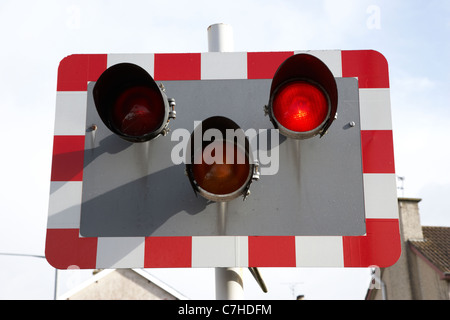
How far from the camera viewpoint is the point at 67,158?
240 centimetres

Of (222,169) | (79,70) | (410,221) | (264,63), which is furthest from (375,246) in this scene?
(410,221)

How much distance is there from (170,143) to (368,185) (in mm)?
874

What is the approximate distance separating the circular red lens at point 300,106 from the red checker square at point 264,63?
32 centimetres

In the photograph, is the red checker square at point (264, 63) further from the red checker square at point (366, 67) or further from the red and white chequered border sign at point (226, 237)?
the red checker square at point (366, 67)

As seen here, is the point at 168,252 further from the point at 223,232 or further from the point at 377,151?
the point at 377,151

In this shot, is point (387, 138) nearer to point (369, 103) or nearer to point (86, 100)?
point (369, 103)

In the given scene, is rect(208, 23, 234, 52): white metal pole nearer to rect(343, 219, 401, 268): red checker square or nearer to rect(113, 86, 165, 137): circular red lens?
rect(113, 86, 165, 137): circular red lens

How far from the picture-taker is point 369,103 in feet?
8.07

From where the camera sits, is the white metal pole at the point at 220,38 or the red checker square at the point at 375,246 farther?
the white metal pole at the point at 220,38

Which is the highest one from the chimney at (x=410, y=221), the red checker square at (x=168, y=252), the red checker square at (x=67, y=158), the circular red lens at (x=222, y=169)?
the chimney at (x=410, y=221)

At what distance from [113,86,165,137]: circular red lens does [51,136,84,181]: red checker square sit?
297 mm

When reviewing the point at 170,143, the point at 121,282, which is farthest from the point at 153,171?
the point at 121,282

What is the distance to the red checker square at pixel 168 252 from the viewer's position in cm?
227

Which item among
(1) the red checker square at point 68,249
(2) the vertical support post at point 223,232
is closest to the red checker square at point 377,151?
(2) the vertical support post at point 223,232
